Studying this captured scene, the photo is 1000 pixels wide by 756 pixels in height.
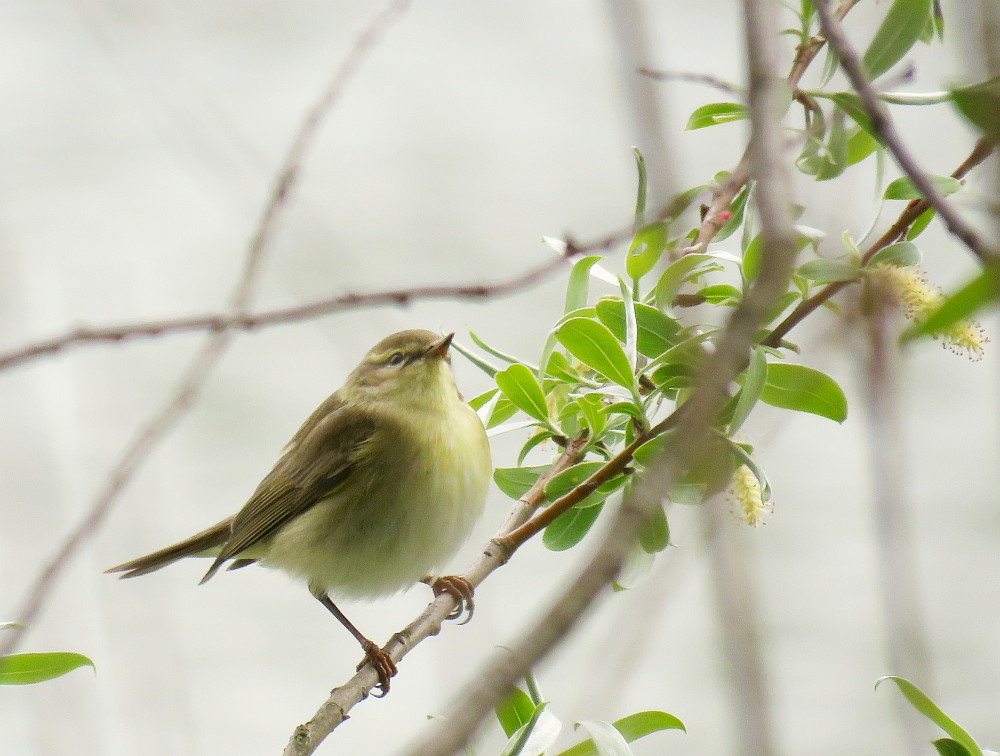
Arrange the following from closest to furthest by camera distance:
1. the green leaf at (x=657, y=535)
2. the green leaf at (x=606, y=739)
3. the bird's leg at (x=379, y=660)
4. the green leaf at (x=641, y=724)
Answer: the green leaf at (x=606, y=739)
the green leaf at (x=641, y=724)
the green leaf at (x=657, y=535)
the bird's leg at (x=379, y=660)

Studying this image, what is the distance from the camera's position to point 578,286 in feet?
6.88

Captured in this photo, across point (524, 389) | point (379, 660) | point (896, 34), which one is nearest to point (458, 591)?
point (379, 660)

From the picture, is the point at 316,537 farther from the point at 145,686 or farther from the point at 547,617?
the point at 547,617

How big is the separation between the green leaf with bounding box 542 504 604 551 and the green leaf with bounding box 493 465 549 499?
0.19 metres

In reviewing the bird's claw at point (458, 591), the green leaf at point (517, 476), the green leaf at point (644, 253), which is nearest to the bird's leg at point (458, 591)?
the bird's claw at point (458, 591)

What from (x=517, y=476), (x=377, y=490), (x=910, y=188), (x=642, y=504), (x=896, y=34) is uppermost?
(x=377, y=490)

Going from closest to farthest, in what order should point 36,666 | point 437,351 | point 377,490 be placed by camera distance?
point 36,666, point 377,490, point 437,351

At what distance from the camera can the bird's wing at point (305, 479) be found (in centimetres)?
344

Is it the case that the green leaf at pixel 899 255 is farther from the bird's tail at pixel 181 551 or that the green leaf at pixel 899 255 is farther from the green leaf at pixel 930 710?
the bird's tail at pixel 181 551

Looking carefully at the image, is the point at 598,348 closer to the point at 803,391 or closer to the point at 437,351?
the point at 803,391

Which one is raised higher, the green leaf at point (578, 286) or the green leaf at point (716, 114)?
the green leaf at point (716, 114)

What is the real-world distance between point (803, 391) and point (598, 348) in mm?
350

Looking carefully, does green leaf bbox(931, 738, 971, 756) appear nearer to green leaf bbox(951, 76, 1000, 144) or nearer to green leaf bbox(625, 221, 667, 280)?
green leaf bbox(625, 221, 667, 280)

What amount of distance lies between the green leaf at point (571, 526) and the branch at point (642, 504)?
1304 millimetres
